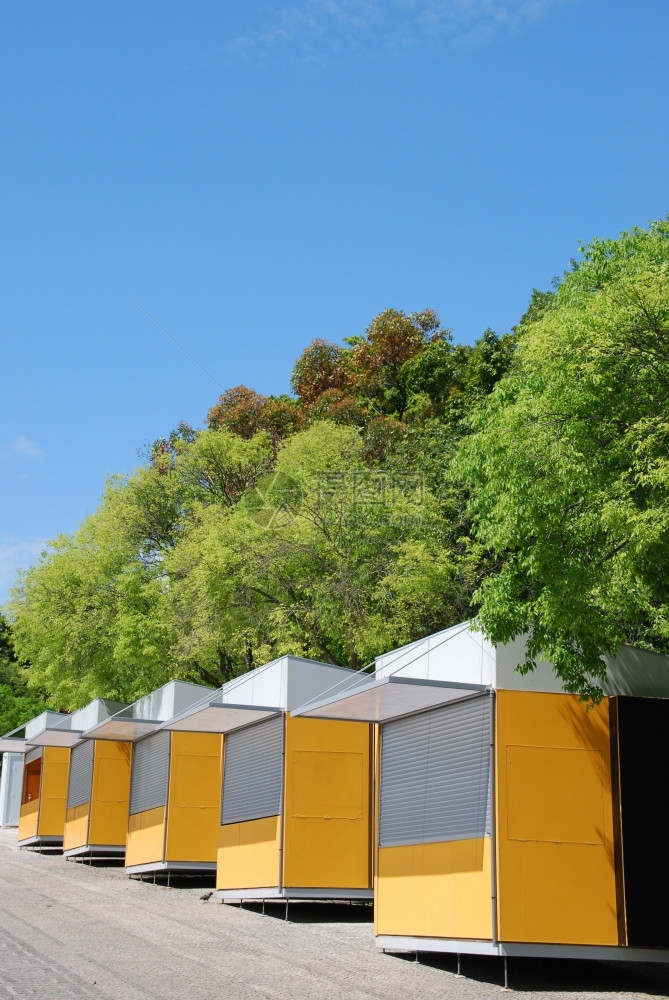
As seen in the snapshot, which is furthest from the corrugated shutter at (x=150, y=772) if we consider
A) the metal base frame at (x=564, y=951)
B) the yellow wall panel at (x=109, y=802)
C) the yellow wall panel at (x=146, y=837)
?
the metal base frame at (x=564, y=951)

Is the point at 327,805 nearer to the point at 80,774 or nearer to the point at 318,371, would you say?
the point at 80,774

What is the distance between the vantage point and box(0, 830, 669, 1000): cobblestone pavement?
9.34 metres

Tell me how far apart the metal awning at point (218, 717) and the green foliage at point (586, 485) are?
6058 millimetres

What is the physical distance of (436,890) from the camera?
1148 centimetres

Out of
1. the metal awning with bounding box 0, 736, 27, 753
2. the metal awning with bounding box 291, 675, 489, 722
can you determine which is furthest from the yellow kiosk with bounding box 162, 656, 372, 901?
the metal awning with bounding box 0, 736, 27, 753

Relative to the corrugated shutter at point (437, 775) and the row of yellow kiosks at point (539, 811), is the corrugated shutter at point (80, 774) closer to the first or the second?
the corrugated shutter at point (437, 775)

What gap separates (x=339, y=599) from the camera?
24.9 meters

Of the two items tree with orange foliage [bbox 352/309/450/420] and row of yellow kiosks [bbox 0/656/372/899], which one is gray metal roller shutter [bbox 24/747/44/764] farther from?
tree with orange foliage [bbox 352/309/450/420]

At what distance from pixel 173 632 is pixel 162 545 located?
19.3 feet

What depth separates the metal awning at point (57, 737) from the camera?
2832 cm

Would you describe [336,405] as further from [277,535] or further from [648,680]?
[648,680]

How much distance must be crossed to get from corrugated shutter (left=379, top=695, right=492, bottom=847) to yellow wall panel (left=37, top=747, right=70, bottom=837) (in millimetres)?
21118

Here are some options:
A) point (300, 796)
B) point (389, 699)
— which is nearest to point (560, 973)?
point (389, 699)

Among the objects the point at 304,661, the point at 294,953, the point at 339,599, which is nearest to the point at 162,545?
the point at 339,599
